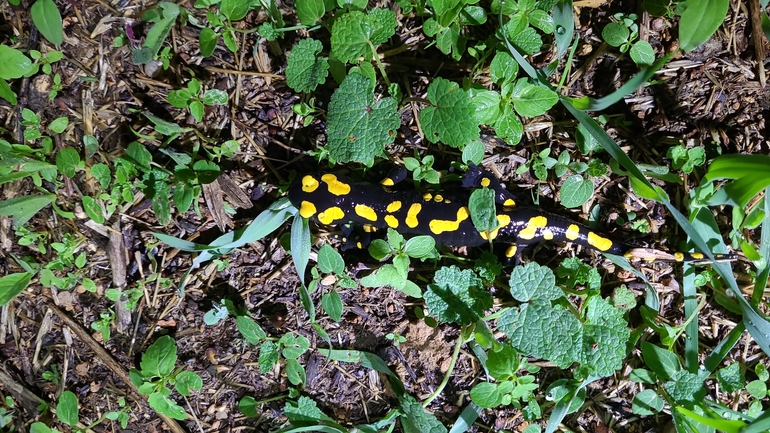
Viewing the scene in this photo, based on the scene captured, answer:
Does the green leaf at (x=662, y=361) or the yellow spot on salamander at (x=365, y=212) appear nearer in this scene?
the green leaf at (x=662, y=361)

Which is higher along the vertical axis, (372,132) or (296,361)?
(372,132)

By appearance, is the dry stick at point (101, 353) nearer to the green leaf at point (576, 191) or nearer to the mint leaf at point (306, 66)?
the mint leaf at point (306, 66)

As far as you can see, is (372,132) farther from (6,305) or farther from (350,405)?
(6,305)

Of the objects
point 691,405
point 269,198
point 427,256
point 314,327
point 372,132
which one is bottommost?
point 691,405

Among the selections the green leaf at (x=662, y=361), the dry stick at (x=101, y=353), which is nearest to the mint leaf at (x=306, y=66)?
the dry stick at (x=101, y=353)

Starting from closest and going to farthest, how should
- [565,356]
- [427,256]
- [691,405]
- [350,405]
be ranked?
[565,356], [691,405], [427,256], [350,405]

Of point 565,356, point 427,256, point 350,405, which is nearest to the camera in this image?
point 565,356

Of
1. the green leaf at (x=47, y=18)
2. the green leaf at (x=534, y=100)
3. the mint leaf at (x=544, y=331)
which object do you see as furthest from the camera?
the green leaf at (x=47, y=18)

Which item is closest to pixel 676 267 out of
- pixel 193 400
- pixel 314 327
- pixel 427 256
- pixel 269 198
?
pixel 427 256
